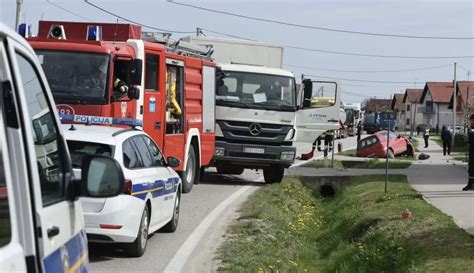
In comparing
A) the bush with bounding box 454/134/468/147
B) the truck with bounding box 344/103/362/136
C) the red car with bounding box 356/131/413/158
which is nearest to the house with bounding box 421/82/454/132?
the truck with bounding box 344/103/362/136

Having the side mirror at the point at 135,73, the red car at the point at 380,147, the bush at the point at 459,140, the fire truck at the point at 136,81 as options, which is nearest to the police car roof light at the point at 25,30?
the fire truck at the point at 136,81

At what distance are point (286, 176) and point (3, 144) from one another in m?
19.4

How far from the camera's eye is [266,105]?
18.2 meters

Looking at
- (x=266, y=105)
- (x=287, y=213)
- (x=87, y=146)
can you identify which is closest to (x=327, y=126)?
(x=266, y=105)

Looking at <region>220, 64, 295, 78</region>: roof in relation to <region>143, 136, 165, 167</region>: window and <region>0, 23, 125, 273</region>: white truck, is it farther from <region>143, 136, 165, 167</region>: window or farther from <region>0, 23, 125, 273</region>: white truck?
<region>0, 23, 125, 273</region>: white truck

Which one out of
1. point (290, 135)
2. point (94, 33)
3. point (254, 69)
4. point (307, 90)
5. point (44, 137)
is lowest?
point (290, 135)

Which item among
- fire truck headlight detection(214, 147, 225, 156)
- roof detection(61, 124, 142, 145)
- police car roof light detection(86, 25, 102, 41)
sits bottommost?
fire truck headlight detection(214, 147, 225, 156)

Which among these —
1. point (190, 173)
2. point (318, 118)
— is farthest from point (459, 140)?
point (190, 173)

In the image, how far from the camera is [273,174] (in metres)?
19.4

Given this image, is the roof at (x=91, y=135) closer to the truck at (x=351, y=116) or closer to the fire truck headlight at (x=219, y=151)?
the fire truck headlight at (x=219, y=151)

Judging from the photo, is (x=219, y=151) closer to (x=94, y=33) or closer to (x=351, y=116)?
(x=94, y=33)

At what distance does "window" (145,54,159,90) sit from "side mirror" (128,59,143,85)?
1.25 meters

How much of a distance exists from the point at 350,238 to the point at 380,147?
25.5 meters

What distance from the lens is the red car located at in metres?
36.3
